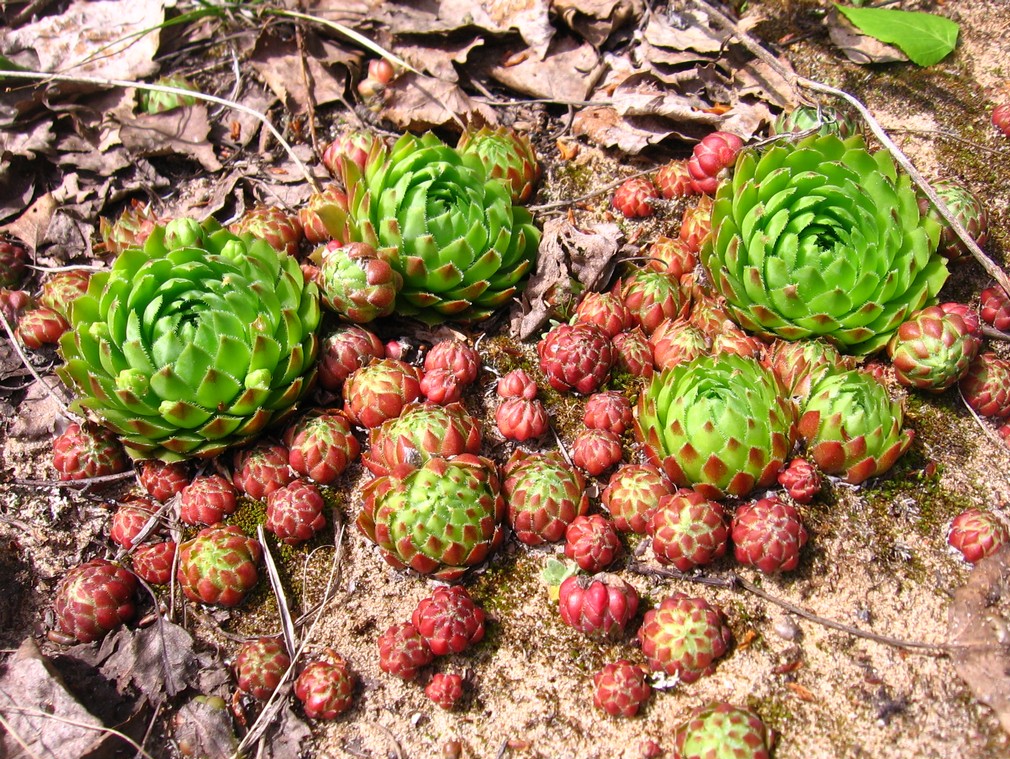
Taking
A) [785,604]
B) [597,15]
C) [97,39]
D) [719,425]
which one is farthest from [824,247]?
[97,39]

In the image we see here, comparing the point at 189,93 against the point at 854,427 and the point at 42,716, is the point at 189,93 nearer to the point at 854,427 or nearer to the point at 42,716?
the point at 42,716

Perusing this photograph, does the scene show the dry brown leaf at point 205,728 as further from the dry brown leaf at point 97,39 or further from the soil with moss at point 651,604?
the dry brown leaf at point 97,39

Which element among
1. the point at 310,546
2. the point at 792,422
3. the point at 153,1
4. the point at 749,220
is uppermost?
the point at 153,1

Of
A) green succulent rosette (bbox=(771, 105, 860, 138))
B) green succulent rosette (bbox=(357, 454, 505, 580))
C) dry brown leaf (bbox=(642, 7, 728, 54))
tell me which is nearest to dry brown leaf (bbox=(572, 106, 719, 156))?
green succulent rosette (bbox=(771, 105, 860, 138))

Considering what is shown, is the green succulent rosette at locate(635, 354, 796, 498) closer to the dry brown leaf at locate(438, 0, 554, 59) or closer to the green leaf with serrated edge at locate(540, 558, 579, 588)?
the green leaf with serrated edge at locate(540, 558, 579, 588)

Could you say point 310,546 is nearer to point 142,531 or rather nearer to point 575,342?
point 142,531

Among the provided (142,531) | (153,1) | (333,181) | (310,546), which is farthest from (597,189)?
(153,1)
